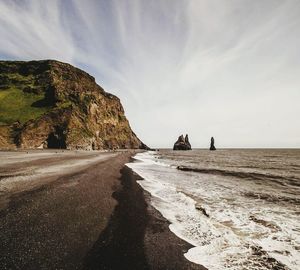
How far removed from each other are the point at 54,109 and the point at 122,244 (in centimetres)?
7867

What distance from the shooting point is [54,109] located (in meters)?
76.2

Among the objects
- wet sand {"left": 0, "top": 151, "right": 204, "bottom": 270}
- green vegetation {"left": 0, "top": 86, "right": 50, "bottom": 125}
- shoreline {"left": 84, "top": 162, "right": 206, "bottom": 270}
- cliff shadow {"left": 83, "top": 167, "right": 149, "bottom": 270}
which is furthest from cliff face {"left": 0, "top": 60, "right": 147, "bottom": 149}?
shoreline {"left": 84, "top": 162, "right": 206, "bottom": 270}

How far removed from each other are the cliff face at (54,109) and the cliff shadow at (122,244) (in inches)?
2532

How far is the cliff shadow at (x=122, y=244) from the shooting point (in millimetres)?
4438

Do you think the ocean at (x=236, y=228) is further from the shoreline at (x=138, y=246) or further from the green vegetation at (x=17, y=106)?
the green vegetation at (x=17, y=106)

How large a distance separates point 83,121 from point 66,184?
77956 mm

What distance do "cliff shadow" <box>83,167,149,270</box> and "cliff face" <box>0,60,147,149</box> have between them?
64318 millimetres

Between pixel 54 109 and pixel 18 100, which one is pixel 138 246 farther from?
pixel 18 100

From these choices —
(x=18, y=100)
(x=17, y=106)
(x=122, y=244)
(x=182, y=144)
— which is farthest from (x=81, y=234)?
(x=182, y=144)

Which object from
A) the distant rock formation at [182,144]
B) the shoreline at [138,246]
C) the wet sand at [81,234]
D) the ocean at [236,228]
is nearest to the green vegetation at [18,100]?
the wet sand at [81,234]

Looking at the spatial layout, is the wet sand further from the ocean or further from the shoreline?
the ocean

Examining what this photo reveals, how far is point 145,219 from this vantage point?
25.0 ft

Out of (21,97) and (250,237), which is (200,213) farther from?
(21,97)

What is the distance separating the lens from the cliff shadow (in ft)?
14.6
